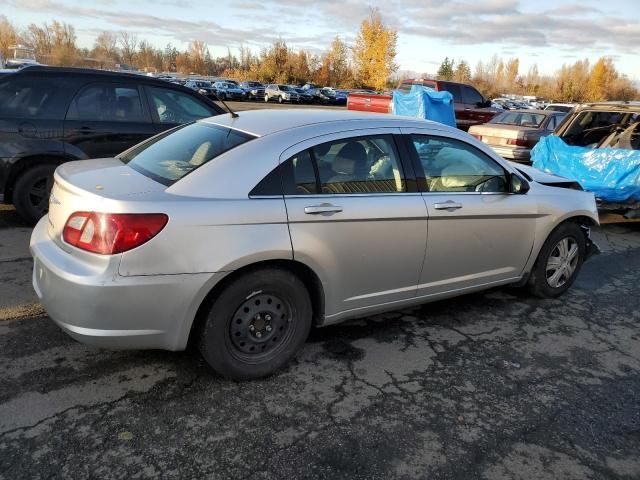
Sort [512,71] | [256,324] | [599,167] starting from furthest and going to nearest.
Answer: [512,71] → [599,167] → [256,324]

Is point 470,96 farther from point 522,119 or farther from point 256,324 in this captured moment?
point 256,324

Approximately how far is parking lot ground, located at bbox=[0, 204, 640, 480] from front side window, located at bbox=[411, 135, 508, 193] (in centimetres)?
112

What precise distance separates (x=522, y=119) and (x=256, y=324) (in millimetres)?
11148

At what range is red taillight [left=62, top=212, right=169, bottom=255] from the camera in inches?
103

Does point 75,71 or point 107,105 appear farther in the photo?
point 107,105

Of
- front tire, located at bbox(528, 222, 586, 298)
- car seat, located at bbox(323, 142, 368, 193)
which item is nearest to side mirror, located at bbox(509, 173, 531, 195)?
front tire, located at bbox(528, 222, 586, 298)

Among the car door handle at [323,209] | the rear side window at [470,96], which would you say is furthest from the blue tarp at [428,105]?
the car door handle at [323,209]

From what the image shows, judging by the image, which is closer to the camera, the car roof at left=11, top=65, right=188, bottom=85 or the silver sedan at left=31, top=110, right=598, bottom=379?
the silver sedan at left=31, top=110, right=598, bottom=379

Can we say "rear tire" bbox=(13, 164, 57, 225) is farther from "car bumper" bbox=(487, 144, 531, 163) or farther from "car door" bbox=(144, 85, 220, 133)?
"car bumper" bbox=(487, 144, 531, 163)

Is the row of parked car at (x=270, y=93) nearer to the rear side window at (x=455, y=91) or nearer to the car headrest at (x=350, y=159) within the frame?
the rear side window at (x=455, y=91)

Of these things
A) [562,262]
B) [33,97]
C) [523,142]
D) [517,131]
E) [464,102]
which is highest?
[33,97]

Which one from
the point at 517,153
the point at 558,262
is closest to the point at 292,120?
the point at 558,262

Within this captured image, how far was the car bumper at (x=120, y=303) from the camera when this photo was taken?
8.63ft

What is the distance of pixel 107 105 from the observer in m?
5.96
